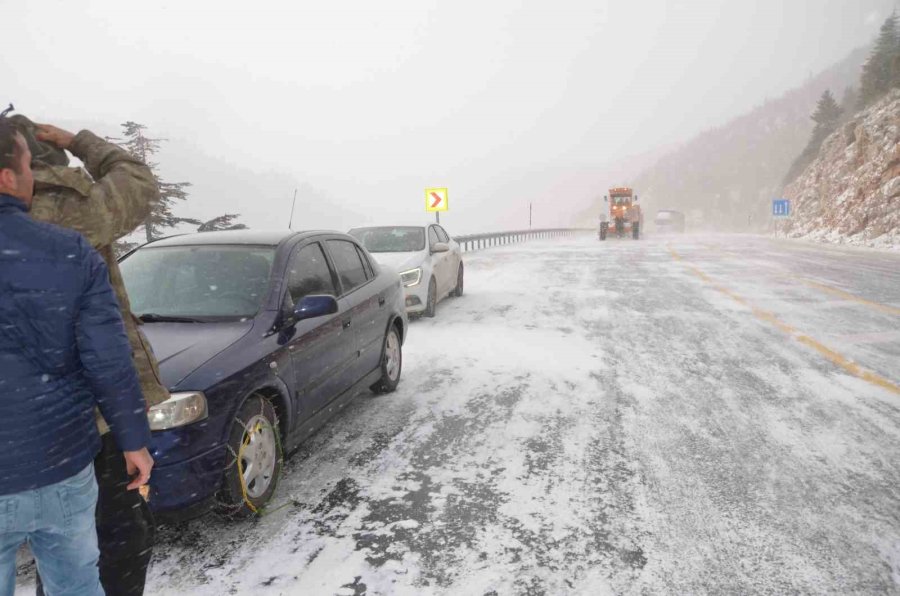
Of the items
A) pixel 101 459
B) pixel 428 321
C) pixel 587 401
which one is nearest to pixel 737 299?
pixel 428 321

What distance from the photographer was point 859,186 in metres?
30.2

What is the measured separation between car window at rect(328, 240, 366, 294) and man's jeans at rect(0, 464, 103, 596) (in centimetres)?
306

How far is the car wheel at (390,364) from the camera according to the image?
211 inches

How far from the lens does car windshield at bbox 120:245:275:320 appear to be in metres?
3.68

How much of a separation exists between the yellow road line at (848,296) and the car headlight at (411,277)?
719 cm

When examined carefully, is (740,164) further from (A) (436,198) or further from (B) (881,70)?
(A) (436,198)

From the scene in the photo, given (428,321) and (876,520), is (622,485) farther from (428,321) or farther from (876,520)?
(428,321)

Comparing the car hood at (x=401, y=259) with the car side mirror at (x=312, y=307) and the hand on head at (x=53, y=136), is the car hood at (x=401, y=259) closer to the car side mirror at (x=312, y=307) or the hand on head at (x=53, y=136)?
the car side mirror at (x=312, y=307)

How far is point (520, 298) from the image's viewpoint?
11.1 meters

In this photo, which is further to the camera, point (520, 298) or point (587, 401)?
point (520, 298)

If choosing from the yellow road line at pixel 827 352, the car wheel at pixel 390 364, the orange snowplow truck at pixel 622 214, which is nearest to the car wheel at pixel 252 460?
the car wheel at pixel 390 364

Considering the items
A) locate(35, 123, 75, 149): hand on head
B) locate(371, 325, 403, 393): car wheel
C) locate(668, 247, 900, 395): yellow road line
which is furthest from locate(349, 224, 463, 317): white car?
locate(35, 123, 75, 149): hand on head

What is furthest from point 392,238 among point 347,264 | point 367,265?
point 347,264

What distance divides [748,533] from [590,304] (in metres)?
7.35
